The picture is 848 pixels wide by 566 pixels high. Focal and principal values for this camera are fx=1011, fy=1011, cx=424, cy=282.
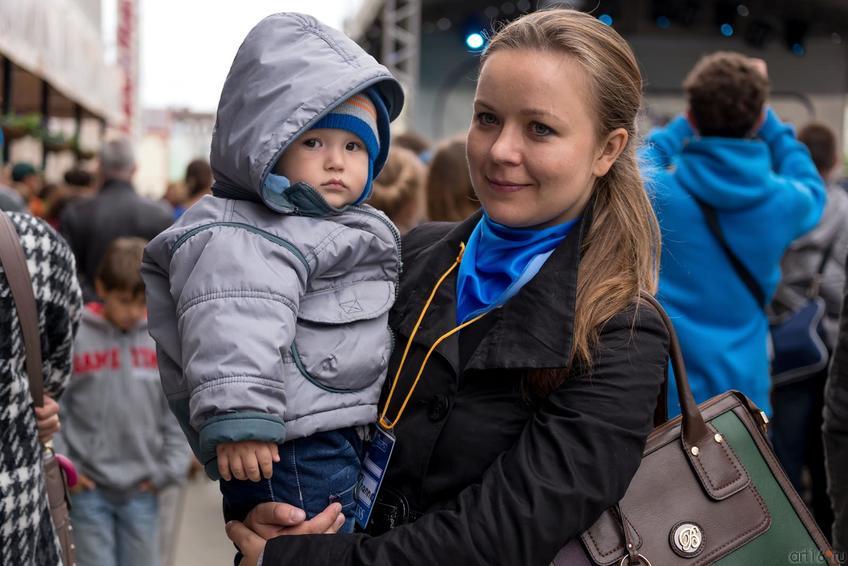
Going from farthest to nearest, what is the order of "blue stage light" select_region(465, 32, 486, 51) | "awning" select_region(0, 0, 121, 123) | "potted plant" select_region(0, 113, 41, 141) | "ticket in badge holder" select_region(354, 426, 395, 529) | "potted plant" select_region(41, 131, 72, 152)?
"potted plant" select_region(41, 131, 72, 152)
"potted plant" select_region(0, 113, 41, 141)
"awning" select_region(0, 0, 121, 123)
"blue stage light" select_region(465, 32, 486, 51)
"ticket in badge holder" select_region(354, 426, 395, 529)

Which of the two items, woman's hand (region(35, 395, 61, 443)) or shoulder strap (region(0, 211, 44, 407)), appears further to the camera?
woman's hand (region(35, 395, 61, 443))

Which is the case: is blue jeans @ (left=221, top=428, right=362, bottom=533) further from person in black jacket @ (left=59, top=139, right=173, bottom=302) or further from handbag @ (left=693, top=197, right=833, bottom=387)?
person in black jacket @ (left=59, top=139, right=173, bottom=302)

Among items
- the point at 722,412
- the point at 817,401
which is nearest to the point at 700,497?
the point at 722,412

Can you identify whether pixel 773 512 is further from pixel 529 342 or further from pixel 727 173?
pixel 727 173

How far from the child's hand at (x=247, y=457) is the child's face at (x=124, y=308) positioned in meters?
2.44

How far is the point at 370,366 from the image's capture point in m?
1.88

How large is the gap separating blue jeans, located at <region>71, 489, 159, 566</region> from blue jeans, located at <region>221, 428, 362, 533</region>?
2388mm

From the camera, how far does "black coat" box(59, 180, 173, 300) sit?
6.09 m

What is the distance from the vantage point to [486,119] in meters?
1.88

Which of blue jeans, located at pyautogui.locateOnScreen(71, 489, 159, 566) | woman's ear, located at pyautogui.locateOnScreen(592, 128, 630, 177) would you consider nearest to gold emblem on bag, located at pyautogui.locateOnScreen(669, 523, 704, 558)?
woman's ear, located at pyautogui.locateOnScreen(592, 128, 630, 177)

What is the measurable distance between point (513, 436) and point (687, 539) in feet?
1.14

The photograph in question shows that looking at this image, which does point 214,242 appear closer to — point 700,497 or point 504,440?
point 504,440

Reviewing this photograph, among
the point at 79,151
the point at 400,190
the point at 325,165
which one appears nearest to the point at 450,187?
the point at 400,190

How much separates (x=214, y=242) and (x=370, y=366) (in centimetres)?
36
